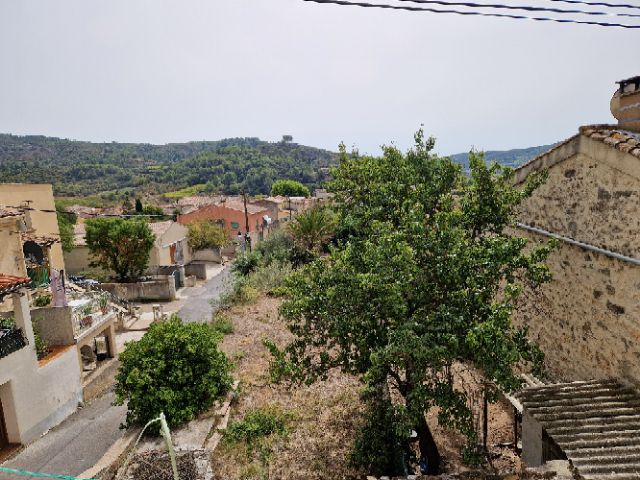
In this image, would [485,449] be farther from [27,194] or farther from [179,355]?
[27,194]

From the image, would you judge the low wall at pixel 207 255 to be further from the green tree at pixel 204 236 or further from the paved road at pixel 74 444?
the paved road at pixel 74 444

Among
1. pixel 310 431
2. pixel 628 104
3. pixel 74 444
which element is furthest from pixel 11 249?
pixel 628 104

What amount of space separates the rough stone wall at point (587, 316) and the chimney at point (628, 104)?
8.38ft

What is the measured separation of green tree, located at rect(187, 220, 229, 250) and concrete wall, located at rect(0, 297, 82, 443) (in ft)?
89.7

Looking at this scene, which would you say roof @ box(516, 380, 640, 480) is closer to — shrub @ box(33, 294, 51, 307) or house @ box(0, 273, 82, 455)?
house @ box(0, 273, 82, 455)

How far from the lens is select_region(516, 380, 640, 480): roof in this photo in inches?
229

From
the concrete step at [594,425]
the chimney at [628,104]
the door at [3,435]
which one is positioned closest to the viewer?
the concrete step at [594,425]

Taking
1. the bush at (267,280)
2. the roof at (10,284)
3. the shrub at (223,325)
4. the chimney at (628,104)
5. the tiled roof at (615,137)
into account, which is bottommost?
the shrub at (223,325)

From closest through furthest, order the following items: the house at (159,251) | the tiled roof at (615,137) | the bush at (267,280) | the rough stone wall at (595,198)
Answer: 1. the tiled roof at (615,137)
2. the rough stone wall at (595,198)
3. the bush at (267,280)
4. the house at (159,251)

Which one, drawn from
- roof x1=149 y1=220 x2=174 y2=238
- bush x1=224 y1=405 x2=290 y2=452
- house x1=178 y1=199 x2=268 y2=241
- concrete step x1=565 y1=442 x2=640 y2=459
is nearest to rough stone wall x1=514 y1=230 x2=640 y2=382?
concrete step x1=565 y1=442 x2=640 y2=459

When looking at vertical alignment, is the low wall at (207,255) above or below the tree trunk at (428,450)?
below

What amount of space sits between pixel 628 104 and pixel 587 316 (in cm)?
417

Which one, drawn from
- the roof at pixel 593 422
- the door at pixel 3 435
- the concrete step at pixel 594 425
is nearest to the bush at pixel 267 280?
the door at pixel 3 435

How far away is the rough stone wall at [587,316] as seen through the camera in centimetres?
746
